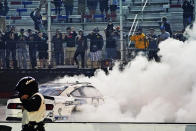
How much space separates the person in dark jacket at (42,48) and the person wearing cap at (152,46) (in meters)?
3.94

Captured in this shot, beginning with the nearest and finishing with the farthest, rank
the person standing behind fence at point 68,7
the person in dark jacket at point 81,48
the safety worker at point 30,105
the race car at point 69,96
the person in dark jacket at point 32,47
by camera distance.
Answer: the safety worker at point 30,105
the race car at point 69,96
the person in dark jacket at point 81,48
the person in dark jacket at point 32,47
the person standing behind fence at point 68,7

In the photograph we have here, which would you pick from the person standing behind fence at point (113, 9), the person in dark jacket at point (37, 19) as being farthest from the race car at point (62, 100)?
the person standing behind fence at point (113, 9)

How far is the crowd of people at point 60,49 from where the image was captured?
868 inches

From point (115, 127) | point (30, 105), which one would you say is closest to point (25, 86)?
point (30, 105)

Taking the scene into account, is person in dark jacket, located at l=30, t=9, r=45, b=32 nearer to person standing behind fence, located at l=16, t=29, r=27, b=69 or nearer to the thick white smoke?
person standing behind fence, located at l=16, t=29, r=27, b=69

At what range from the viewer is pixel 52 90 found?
1413cm

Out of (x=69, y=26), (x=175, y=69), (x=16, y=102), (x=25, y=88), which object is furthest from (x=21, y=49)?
(x=25, y=88)

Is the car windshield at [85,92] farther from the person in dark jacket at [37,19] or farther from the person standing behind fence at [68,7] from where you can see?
the person standing behind fence at [68,7]

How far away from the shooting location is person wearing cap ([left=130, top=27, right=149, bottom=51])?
21.8m

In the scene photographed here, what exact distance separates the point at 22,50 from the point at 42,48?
76cm

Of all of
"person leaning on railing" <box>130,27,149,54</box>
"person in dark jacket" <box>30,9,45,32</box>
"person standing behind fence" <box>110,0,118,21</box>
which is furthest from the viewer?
"person standing behind fence" <box>110,0,118,21</box>

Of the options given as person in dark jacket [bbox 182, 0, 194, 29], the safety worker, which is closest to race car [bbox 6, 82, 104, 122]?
the safety worker

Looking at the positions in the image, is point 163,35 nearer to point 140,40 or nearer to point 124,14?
point 140,40

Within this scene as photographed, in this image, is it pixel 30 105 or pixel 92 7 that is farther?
pixel 92 7
